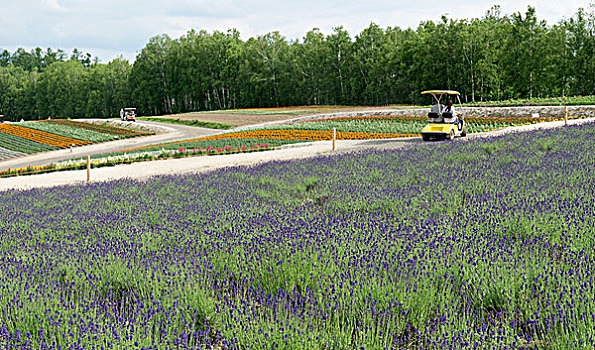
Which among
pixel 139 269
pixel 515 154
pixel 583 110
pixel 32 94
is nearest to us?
pixel 139 269

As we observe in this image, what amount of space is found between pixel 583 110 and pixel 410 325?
2991cm

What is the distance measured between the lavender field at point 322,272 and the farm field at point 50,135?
2918 cm

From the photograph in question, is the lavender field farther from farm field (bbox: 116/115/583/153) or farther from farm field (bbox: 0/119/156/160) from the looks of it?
farm field (bbox: 0/119/156/160)

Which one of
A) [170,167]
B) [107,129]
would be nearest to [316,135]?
[170,167]

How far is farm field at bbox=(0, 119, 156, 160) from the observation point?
Answer: 3300 centimetres

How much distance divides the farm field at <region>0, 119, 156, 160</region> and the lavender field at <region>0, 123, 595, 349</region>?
29176 millimetres

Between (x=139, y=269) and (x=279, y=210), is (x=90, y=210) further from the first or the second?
(x=139, y=269)

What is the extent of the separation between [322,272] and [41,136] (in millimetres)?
40965

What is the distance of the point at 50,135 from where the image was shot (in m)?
39.8

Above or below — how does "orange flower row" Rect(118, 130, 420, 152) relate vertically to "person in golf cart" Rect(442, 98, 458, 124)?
below

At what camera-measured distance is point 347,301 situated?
9.87 feet

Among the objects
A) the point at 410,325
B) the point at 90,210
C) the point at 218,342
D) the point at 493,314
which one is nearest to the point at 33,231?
the point at 90,210

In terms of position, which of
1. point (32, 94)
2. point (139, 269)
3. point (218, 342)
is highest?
point (32, 94)

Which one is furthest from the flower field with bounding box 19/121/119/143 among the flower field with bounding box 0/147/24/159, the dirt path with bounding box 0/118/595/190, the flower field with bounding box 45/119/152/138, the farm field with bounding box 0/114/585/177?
the dirt path with bounding box 0/118/595/190
